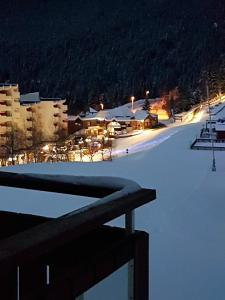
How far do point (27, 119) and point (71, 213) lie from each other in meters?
25.4

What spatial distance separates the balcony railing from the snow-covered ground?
2.71ft

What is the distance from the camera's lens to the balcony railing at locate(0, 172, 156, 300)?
3.28 ft

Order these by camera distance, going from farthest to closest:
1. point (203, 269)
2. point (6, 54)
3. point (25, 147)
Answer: point (6, 54) → point (25, 147) → point (203, 269)

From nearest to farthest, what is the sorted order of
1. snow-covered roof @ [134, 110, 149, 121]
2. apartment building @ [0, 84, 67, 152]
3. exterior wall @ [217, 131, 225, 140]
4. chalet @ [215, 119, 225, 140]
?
exterior wall @ [217, 131, 225, 140] → chalet @ [215, 119, 225, 140] → apartment building @ [0, 84, 67, 152] → snow-covered roof @ [134, 110, 149, 121]

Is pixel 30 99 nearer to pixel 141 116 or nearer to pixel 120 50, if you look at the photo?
pixel 141 116

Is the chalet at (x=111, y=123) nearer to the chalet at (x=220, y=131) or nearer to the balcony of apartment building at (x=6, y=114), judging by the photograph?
the balcony of apartment building at (x=6, y=114)

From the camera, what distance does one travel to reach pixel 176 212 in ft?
21.6

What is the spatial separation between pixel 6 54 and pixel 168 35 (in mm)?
19320

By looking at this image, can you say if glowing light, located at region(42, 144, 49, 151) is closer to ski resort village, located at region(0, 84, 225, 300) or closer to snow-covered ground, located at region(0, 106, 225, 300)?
ski resort village, located at region(0, 84, 225, 300)

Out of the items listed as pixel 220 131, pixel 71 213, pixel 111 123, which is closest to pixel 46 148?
pixel 111 123

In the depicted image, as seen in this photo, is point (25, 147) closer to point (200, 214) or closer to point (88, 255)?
point (200, 214)

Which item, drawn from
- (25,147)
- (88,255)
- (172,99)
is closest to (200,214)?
(88,255)

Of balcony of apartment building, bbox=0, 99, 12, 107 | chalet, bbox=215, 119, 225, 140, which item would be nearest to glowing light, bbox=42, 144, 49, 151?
balcony of apartment building, bbox=0, 99, 12, 107

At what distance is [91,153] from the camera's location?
21578 mm
